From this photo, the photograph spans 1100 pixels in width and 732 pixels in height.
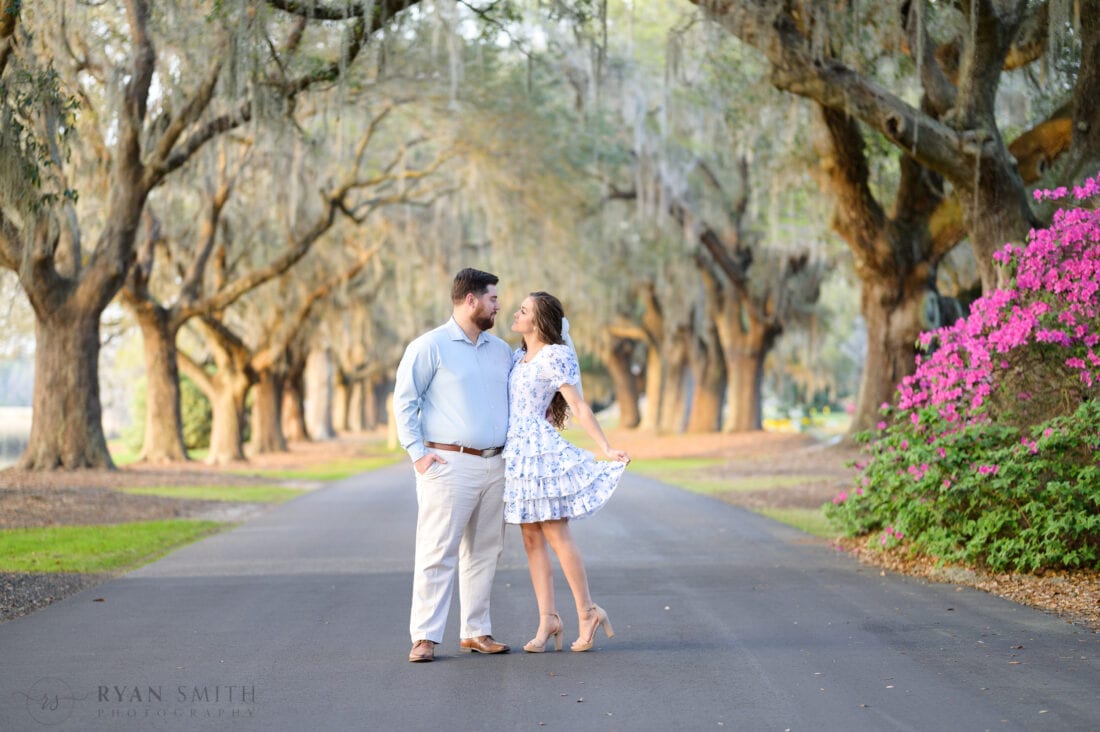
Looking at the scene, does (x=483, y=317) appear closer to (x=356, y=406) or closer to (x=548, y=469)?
(x=548, y=469)

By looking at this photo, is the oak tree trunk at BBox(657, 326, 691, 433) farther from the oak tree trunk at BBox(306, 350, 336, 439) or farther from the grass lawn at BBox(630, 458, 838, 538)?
the grass lawn at BBox(630, 458, 838, 538)

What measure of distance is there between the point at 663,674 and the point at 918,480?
15.0ft

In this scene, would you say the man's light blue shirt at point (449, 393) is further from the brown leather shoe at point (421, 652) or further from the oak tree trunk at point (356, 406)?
the oak tree trunk at point (356, 406)

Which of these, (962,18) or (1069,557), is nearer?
(1069,557)

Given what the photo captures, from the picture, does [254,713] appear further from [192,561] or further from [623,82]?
[623,82]

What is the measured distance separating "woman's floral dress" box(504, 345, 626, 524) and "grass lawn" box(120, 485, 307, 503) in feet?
41.2

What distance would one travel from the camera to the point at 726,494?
801 inches

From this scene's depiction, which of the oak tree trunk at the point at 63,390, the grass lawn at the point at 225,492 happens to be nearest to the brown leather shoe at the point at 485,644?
the grass lawn at the point at 225,492

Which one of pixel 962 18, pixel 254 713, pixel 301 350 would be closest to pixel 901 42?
pixel 962 18

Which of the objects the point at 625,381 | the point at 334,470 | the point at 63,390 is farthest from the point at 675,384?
the point at 63,390

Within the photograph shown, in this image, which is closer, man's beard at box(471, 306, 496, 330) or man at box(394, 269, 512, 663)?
man at box(394, 269, 512, 663)

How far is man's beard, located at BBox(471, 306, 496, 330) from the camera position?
7074 millimetres

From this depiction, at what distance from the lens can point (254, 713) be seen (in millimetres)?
5633

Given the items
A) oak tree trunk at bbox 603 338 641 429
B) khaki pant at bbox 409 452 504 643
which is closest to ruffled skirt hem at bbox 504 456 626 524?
khaki pant at bbox 409 452 504 643
